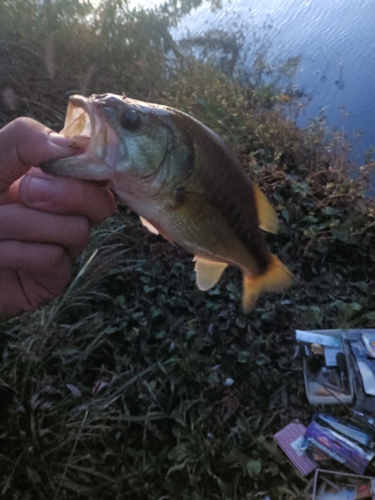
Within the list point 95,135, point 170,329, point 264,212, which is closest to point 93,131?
point 95,135

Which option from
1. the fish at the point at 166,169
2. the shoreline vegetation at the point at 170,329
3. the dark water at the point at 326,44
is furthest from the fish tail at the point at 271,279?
the dark water at the point at 326,44

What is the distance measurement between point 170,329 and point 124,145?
158cm

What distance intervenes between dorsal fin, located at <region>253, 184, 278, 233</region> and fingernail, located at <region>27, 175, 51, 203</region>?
556 millimetres

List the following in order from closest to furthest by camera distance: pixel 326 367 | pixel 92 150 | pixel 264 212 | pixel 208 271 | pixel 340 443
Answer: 1. pixel 92 150
2. pixel 264 212
3. pixel 208 271
4. pixel 340 443
5. pixel 326 367

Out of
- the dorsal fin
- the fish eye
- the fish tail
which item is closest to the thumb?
the fish eye

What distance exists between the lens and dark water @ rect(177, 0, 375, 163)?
12.5ft

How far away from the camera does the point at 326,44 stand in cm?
461

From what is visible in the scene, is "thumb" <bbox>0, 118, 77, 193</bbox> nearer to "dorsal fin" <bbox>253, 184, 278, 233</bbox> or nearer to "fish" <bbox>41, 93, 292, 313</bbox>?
"fish" <bbox>41, 93, 292, 313</bbox>

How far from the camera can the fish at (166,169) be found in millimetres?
956

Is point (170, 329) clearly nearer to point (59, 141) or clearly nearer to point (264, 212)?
point (264, 212)

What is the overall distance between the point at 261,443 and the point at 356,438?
42 centimetres

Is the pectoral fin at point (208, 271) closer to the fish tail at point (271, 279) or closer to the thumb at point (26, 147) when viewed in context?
the fish tail at point (271, 279)

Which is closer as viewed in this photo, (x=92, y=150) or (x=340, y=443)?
(x=92, y=150)

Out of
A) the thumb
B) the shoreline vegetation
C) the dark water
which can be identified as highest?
the dark water
